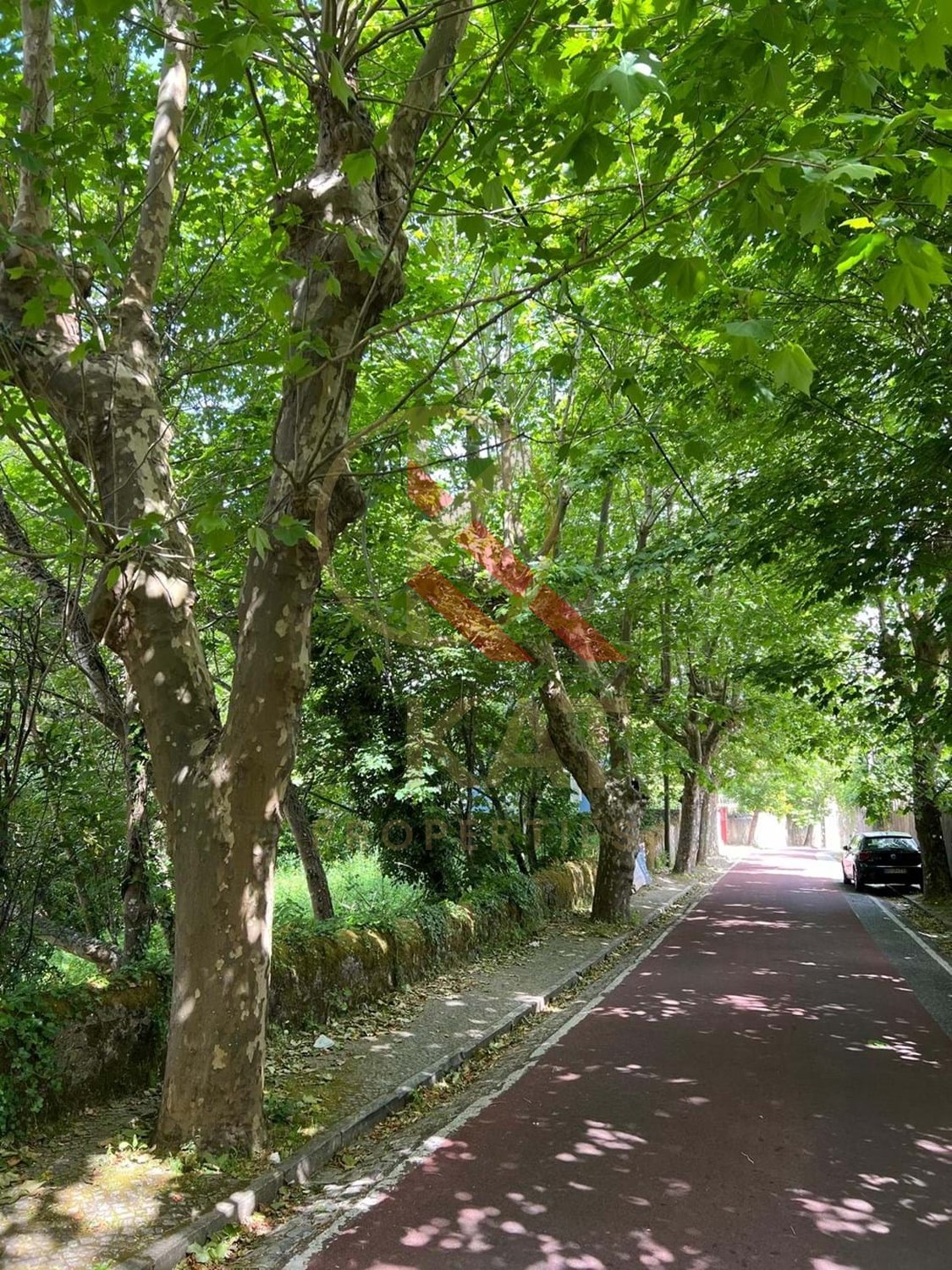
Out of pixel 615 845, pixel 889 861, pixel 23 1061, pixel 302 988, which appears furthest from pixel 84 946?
pixel 889 861

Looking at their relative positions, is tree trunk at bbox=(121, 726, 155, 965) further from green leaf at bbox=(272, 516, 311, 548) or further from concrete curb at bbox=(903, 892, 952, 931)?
concrete curb at bbox=(903, 892, 952, 931)

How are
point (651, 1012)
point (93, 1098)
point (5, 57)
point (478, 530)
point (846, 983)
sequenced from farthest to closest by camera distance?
point (478, 530), point (846, 983), point (651, 1012), point (5, 57), point (93, 1098)

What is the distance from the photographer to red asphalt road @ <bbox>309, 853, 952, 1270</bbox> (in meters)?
4.36

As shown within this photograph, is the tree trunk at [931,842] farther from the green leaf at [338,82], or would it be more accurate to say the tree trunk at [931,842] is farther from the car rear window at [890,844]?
the green leaf at [338,82]

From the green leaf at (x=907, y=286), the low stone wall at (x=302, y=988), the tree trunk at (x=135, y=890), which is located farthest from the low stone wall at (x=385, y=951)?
the green leaf at (x=907, y=286)

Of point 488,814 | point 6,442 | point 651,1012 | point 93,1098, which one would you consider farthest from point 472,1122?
point 6,442

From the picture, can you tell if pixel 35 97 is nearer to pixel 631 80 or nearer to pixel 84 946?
pixel 631 80

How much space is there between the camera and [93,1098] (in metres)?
5.89

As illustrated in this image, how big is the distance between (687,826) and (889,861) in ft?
19.5

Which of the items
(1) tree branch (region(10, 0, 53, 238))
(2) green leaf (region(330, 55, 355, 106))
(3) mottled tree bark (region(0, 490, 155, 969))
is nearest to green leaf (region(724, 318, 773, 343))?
(2) green leaf (region(330, 55, 355, 106))

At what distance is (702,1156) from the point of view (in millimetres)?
5512

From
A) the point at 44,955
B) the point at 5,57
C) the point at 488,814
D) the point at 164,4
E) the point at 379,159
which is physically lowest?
the point at 44,955

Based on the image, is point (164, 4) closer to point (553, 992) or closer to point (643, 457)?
point (643, 457)

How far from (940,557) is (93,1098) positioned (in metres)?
8.94
